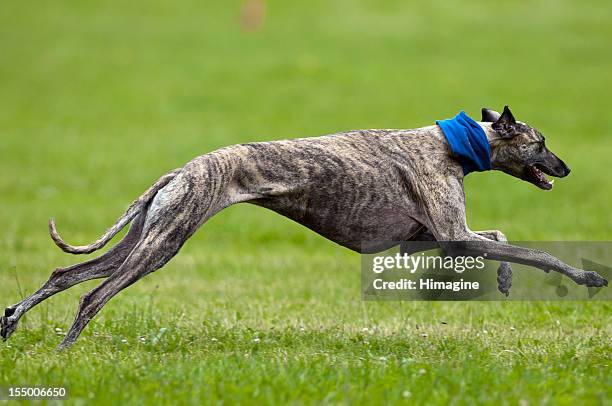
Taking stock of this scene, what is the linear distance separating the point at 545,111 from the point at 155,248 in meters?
18.2

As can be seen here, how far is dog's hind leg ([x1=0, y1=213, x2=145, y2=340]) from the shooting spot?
6.55m

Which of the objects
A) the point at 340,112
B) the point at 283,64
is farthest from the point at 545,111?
the point at 283,64

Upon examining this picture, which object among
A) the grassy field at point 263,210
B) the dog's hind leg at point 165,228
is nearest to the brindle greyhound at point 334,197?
the dog's hind leg at point 165,228

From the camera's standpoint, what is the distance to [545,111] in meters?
23.2

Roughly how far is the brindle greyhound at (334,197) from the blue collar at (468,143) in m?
0.07

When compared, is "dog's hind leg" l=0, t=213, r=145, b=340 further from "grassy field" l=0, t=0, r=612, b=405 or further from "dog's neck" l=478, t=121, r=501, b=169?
"dog's neck" l=478, t=121, r=501, b=169

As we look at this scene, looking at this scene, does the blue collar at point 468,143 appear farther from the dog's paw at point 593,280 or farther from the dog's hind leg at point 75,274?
the dog's hind leg at point 75,274

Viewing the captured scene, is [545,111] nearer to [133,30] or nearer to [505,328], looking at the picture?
[133,30]

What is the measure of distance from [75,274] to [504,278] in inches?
118

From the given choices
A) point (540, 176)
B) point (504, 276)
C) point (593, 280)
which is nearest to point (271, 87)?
point (540, 176)

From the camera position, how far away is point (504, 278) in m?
7.15

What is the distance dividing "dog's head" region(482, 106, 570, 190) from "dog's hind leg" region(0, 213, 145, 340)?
256 centimetres

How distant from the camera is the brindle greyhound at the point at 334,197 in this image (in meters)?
6.29

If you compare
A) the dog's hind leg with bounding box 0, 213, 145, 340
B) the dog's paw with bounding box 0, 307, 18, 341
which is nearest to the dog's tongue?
the dog's hind leg with bounding box 0, 213, 145, 340
